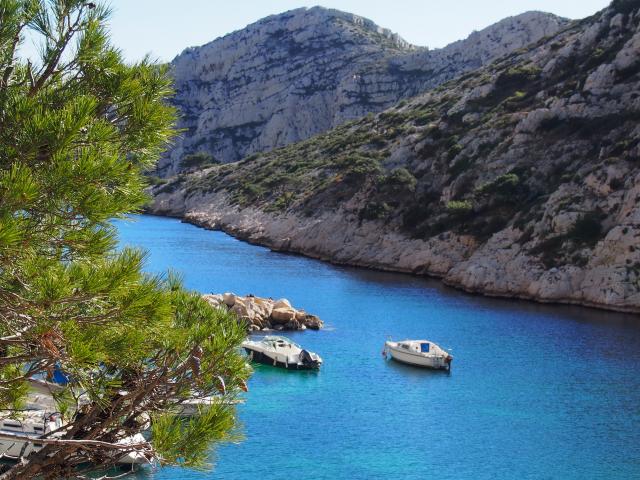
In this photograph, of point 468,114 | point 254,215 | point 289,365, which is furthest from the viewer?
point 254,215

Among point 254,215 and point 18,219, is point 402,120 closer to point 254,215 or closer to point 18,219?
point 254,215

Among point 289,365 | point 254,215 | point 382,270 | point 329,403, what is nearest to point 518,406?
point 329,403

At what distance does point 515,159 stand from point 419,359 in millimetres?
43182

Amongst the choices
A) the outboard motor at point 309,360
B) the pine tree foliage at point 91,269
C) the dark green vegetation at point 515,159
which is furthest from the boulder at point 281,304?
the pine tree foliage at point 91,269

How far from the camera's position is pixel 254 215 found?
11806 cm

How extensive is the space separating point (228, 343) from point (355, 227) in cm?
8016

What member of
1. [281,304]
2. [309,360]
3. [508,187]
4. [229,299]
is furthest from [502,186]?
[309,360]

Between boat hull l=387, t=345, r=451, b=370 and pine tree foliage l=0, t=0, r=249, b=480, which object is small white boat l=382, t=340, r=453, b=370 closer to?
boat hull l=387, t=345, r=451, b=370

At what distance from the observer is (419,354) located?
44281 millimetres

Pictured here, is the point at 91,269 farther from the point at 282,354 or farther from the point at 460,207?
the point at 460,207

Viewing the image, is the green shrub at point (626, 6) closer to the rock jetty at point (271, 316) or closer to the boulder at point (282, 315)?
the rock jetty at point (271, 316)

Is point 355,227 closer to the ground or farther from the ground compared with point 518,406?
farther from the ground

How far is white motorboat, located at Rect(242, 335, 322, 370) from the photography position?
4331cm

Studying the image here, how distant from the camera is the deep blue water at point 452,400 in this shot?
2928cm
